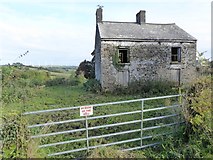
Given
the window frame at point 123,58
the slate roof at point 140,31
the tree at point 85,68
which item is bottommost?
the tree at point 85,68

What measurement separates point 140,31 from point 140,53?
2.50m

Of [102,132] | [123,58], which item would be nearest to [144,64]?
[123,58]

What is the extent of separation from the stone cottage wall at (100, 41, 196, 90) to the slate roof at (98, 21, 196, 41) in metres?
0.53

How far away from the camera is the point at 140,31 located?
73.3 feet

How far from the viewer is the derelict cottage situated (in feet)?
67.6

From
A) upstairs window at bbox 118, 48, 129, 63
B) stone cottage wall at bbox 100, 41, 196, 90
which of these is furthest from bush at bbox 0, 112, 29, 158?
upstairs window at bbox 118, 48, 129, 63

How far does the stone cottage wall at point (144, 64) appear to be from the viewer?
20562mm

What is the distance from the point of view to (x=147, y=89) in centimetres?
2002

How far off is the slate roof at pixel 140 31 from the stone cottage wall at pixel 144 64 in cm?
53

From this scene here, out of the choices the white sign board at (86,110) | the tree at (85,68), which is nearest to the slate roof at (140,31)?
the tree at (85,68)

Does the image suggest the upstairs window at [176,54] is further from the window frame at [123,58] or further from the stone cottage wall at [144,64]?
the window frame at [123,58]

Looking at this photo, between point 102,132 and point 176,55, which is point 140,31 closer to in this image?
point 176,55

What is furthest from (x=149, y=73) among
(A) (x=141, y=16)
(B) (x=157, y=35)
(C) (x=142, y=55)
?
(A) (x=141, y=16)

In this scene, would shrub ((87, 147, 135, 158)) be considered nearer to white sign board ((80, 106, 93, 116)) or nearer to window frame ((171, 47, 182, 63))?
white sign board ((80, 106, 93, 116))
